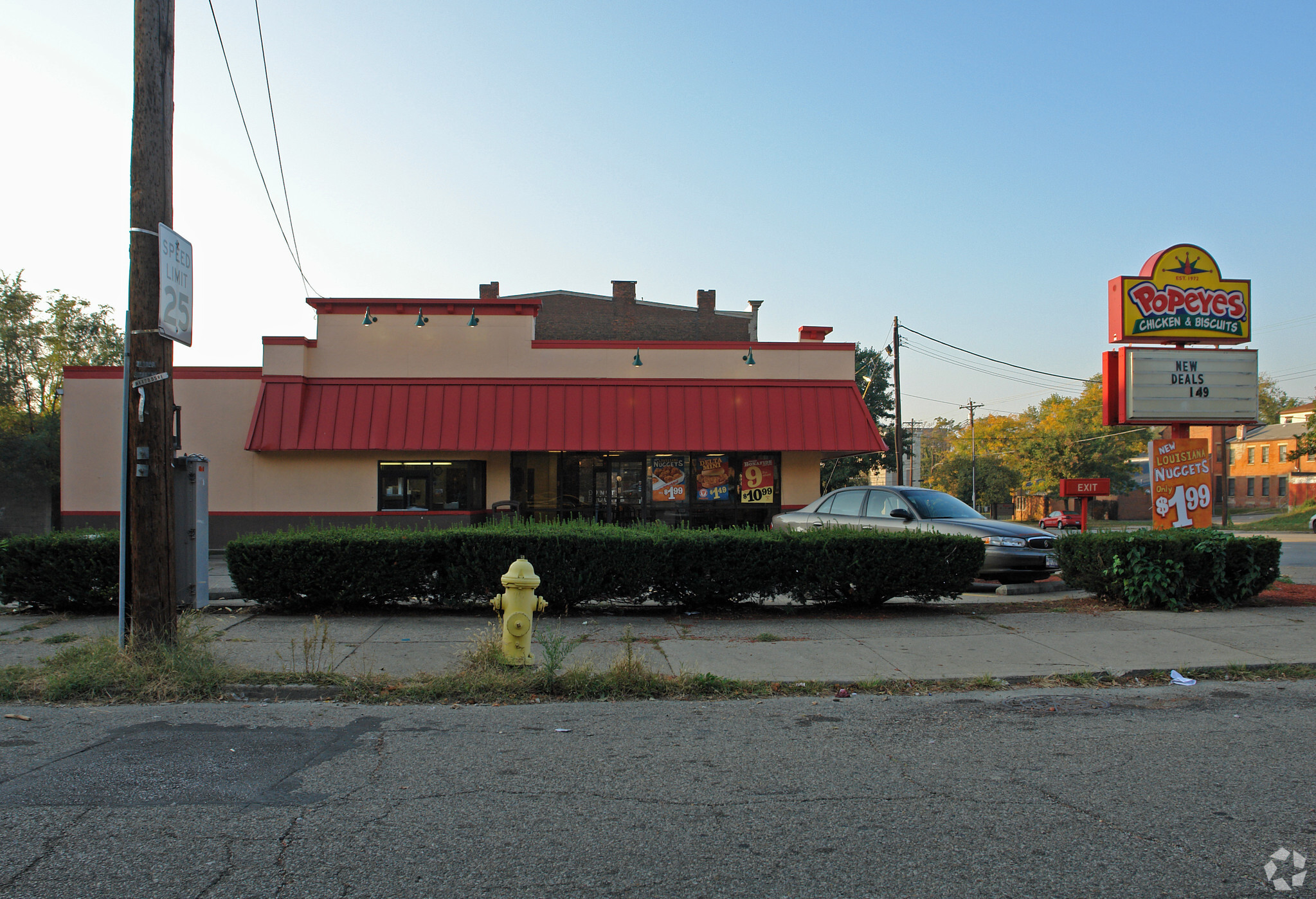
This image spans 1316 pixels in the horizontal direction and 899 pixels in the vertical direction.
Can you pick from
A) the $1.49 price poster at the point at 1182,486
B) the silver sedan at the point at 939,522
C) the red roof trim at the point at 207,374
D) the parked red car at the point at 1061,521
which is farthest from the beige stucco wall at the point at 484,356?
the parked red car at the point at 1061,521

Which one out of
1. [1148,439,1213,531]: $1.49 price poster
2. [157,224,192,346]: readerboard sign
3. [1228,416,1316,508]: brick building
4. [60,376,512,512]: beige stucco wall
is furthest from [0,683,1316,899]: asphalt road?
[1228,416,1316,508]: brick building

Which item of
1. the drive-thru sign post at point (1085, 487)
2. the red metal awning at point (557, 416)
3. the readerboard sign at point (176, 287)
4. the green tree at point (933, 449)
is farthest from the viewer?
the green tree at point (933, 449)

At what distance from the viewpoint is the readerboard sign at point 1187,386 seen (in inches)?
482

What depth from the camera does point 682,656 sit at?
7.26 metres

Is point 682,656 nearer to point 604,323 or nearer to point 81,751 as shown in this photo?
point 81,751

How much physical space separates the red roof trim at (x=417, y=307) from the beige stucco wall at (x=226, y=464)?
3.03 m

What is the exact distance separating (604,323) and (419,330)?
17.3m

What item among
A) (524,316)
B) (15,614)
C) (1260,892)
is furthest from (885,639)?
(524,316)

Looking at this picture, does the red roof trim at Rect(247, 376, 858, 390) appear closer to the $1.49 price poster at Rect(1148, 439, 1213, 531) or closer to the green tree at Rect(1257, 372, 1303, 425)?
the $1.49 price poster at Rect(1148, 439, 1213, 531)

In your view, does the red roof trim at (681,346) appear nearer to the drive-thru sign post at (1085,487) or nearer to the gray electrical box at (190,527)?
the drive-thru sign post at (1085,487)

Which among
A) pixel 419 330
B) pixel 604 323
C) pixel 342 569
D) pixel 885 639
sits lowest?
pixel 885 639

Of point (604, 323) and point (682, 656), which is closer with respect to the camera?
point (682, 656)

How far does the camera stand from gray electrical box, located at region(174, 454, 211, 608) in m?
8.10

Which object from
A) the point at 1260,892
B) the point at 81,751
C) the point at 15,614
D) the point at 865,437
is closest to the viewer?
the point at 1260,892
